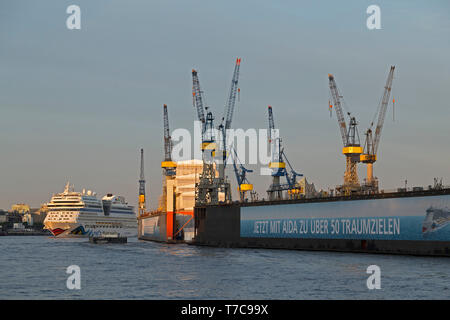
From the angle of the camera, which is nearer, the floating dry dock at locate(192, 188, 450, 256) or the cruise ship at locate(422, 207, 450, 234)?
the cruise ship at locate(422, 207, 450, 234)

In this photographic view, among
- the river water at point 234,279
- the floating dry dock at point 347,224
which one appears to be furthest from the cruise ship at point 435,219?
the river water at point 234,279

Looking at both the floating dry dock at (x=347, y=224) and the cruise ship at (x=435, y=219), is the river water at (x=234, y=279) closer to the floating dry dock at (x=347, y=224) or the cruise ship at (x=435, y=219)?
the cruise ship at (x=435, y=219)

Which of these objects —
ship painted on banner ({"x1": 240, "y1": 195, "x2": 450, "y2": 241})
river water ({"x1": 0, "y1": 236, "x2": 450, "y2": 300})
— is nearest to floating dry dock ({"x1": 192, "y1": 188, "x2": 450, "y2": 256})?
ship painted on banner ({"x1": 240, "y1": 195, "x2": 450, "y2": 241})

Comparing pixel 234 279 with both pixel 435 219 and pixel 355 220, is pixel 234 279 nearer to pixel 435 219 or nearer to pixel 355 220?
pixel 435 219

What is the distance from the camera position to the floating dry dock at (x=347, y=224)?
8244 centimetres

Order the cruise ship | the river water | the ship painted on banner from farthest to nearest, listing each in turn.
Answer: the ship painted on banner
the cruise ship
the river water

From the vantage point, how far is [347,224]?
316ft

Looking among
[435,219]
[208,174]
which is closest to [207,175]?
[208,174]

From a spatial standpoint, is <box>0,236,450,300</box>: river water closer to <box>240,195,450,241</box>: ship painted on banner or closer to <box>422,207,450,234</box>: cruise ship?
<box>422,207,450,234</box>: cruise ship

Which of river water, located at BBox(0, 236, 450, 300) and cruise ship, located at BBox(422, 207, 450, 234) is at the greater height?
cruise ship, located at BBox(422, 207, 450, 234)

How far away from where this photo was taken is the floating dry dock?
8244cm
